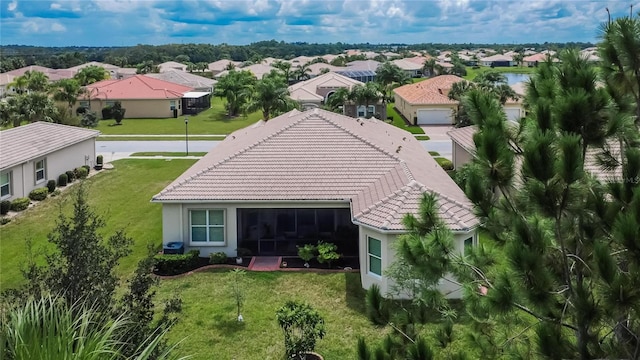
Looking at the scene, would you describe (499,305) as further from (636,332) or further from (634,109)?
→ (634,109)

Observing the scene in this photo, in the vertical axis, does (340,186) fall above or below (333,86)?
below

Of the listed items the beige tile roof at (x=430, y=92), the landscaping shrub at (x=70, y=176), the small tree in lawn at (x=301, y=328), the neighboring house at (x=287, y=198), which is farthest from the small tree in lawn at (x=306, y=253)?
the beige tile roof at (x=430, y=92)

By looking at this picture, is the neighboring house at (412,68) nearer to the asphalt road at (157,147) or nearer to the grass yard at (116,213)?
the asphalt road at (157,147)

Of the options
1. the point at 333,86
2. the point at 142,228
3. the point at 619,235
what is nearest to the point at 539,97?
the point at 619,235

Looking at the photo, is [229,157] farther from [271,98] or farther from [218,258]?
[271,98]

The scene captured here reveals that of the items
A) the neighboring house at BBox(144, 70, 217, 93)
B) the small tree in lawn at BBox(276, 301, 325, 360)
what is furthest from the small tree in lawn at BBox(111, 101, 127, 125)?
the small tree in lawn at BBox(276, 301, 325, 360)

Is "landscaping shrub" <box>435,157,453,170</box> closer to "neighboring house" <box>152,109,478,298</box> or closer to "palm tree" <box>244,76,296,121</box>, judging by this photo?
"neighboring house" <box>152,109,478,298</box>

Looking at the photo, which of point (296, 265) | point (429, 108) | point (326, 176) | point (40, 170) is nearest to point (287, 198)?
point (326, 176)
